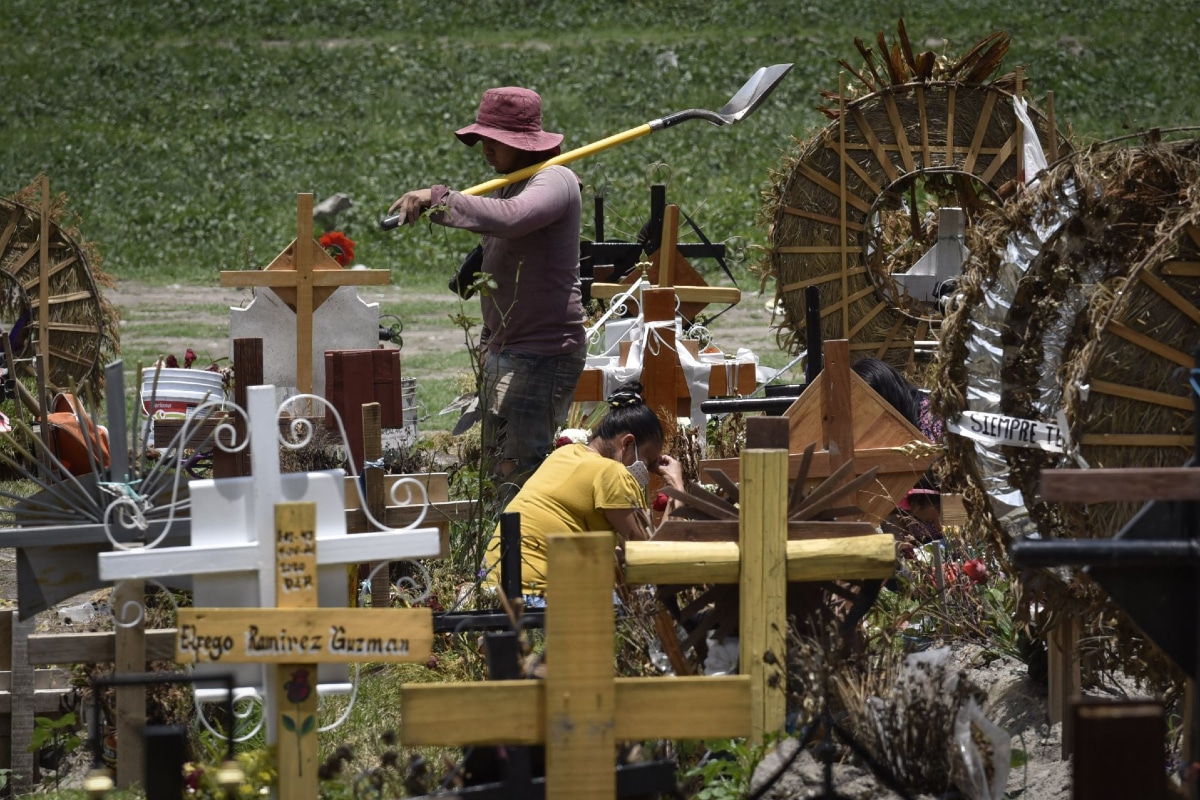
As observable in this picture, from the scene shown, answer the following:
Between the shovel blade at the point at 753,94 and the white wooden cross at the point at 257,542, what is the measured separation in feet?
13.9

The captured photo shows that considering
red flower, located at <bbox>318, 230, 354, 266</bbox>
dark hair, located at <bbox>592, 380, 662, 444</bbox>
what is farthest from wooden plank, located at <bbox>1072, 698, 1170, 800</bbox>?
red flower, located at <bbox>318, 230, 354, 266</bbox>

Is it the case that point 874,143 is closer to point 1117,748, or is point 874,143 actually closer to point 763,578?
point 763,578

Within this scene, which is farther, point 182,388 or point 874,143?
point 874,143

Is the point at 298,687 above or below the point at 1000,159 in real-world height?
below

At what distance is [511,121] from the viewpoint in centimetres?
579

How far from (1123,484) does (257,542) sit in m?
1.67

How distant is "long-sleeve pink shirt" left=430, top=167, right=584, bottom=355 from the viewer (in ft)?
18.5

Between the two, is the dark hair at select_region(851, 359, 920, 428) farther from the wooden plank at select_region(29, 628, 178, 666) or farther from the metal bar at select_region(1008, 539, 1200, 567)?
the metal bar at select_region(1008, 539, 1200, 567)

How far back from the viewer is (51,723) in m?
4.38

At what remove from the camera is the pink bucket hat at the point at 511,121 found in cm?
574

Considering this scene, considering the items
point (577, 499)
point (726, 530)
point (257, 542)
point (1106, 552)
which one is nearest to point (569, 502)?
point (577, 499)

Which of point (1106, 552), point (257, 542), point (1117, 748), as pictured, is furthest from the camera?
point (257, 542)

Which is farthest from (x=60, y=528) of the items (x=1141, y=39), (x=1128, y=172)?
(x=1141, y=39)

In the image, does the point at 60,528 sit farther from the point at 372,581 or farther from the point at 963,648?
the point at 963,648
